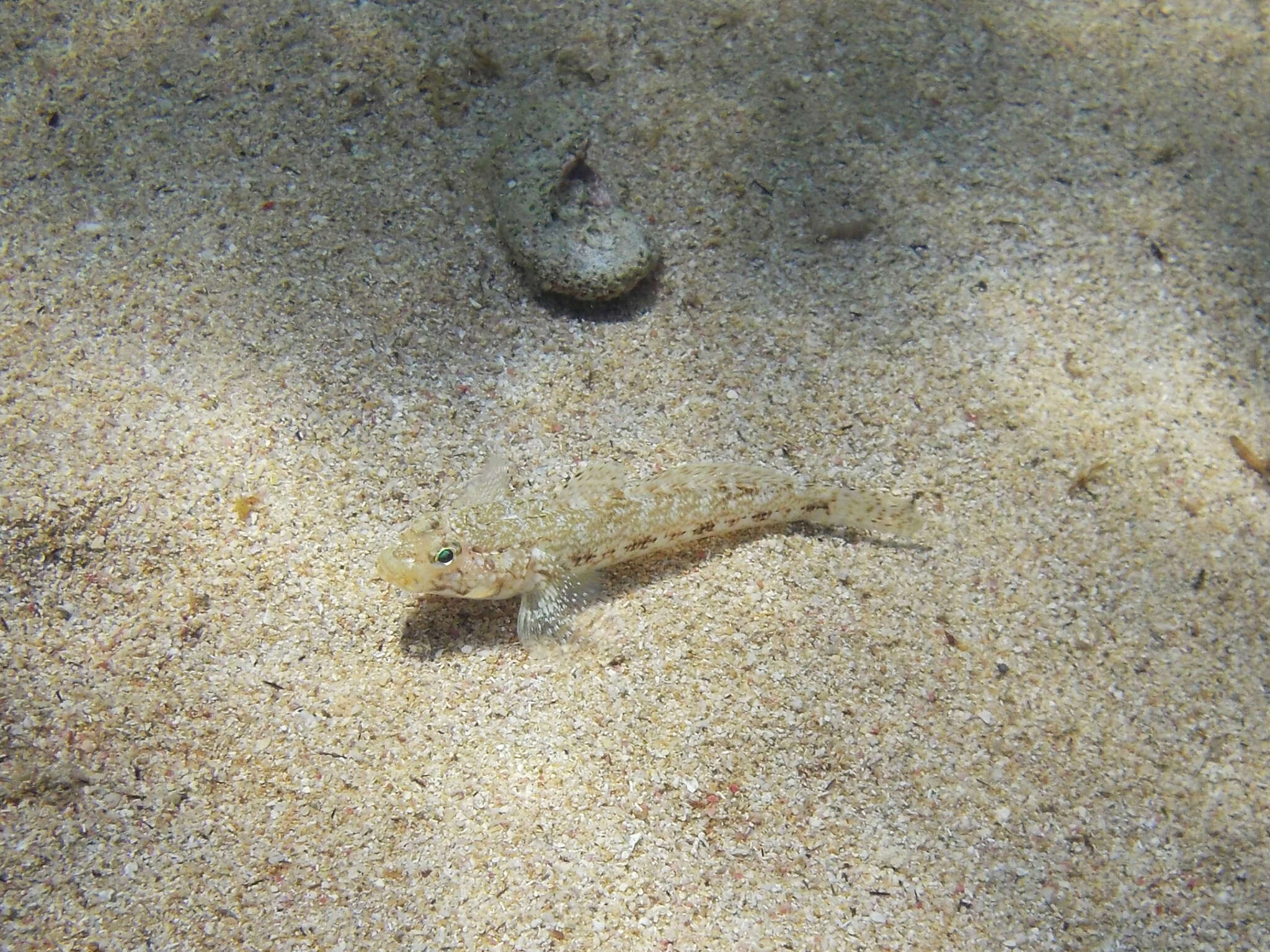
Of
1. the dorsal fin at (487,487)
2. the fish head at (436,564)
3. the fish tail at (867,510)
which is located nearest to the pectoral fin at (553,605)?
the fish head at (436,564)

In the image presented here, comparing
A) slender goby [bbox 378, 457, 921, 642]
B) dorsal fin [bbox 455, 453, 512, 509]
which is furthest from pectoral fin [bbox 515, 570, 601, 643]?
dorsal fin [bbox 455, 453, 512, 509]

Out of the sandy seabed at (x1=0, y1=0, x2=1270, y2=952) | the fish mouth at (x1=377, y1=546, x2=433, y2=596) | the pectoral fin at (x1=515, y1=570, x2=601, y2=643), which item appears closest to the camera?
the sandy seabed at (x1=0, y1=0, x2=1270, y2=952)

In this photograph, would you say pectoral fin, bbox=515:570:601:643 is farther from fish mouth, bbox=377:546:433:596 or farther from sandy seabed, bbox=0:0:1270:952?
fish mouth, bbox=377:546:433:596

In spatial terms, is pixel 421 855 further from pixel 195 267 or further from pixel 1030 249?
pixel 1030 249

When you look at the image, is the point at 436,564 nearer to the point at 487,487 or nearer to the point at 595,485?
the point at 487,487

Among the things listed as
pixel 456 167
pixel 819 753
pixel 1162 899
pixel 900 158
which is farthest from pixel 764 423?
pixel 1162 899
